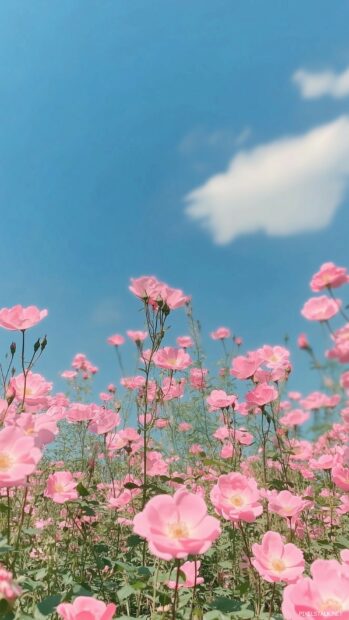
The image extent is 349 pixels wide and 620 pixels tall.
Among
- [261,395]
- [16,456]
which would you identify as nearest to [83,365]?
[261,395]

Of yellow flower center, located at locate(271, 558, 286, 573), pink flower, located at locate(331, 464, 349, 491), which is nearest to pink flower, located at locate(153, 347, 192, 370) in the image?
pink flower, located at locate(331, 464, 349, 491)

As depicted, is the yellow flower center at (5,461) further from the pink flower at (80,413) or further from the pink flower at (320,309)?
the pink flower at (80,413)

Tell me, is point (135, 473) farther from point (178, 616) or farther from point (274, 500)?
point (178, 616)

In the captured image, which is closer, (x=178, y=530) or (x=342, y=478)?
(x=178, y=530)

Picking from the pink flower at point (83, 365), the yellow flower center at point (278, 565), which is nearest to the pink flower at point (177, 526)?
the yellow flower center at point (278, 565)

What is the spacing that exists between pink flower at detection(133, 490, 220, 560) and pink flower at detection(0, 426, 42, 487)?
284 mm

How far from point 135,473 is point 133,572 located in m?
2.47

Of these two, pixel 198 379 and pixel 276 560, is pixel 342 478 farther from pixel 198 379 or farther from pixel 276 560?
pixel 198 379

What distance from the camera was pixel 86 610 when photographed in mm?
1194

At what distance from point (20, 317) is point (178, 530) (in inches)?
46.2

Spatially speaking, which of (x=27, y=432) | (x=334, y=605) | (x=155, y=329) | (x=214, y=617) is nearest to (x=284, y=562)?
(x=214, y=617)

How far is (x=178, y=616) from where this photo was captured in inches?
69.2

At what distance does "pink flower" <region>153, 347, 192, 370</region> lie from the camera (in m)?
2.74

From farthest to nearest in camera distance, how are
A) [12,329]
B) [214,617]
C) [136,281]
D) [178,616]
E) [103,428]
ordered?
[103,428] → [136,281] → [12,329] → [178,616] → [214,617]
